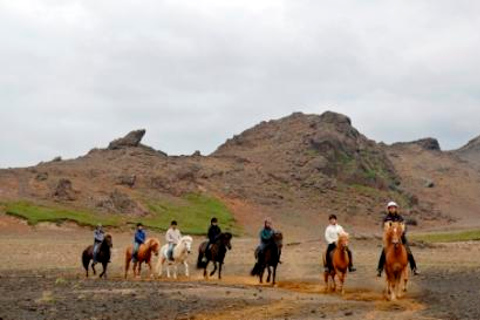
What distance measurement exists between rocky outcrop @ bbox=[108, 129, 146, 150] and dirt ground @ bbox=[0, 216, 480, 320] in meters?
49.8

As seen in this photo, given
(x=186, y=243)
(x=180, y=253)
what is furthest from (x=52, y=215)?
(x=186, y=243)

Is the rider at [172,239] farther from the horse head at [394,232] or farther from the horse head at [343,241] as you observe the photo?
the horse head at [394,232]

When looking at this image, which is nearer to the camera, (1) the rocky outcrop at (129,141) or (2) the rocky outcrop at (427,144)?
(1) the rocky outcrop at (129,141)

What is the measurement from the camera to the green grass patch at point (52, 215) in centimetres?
6194

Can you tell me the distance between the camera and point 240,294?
→ 22.5 meters

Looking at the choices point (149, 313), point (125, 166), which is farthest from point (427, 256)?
point (125, 166)

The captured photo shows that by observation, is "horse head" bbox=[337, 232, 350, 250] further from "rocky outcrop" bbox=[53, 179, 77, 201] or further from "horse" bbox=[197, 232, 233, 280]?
"rocky outcrop" bbox=[53, 179, 77, 201]

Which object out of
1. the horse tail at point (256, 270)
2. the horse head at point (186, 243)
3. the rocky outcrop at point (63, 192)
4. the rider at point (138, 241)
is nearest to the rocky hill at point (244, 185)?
the rocky outcrop at point (63, 192)

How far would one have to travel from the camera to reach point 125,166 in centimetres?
8344

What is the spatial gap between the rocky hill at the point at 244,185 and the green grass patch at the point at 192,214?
0.12 meters

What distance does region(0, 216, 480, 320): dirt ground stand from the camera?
17656 mm

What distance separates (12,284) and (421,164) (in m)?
117

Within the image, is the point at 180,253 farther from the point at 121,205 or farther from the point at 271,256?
the point at 121,205

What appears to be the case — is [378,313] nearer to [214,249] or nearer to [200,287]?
[200,287]
